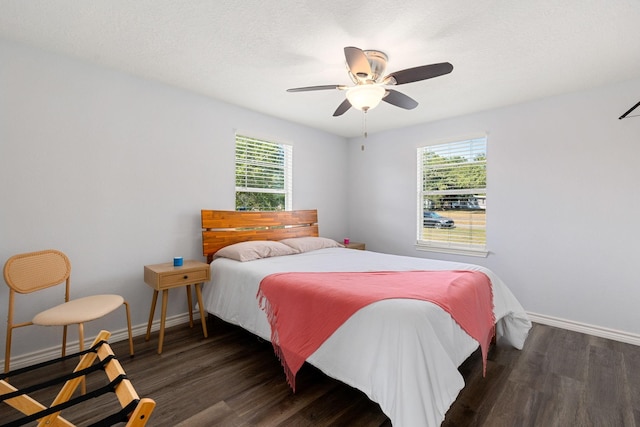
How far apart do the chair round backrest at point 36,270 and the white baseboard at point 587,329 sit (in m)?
4.63

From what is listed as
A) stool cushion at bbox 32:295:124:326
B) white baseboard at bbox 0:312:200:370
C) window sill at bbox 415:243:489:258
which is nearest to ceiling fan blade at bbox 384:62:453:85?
window sill at bbox 415:243:489:258

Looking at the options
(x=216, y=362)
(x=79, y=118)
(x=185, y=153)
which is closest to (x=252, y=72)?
(x=185, y=153)

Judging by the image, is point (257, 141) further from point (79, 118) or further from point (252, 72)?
point (79, 118)

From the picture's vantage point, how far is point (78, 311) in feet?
6.95

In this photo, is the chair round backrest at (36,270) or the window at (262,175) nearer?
the chair round backrest at (36,270)

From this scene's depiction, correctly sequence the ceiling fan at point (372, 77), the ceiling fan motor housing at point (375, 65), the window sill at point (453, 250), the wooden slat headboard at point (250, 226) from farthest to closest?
1. the window sill at point (453, 250)
2. the wooden slat headboard at point (250, 226)
3. the ceiling fan motor housing at point (375, 65)
4. the ceiling fan at point (372, 77)

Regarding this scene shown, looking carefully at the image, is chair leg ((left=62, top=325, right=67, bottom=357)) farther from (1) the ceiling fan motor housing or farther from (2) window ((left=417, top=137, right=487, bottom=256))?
(2) window ((left=417, top=137, right=487, bottom=256))

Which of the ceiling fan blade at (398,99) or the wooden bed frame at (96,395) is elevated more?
the ceiling fan blade at (398,99)

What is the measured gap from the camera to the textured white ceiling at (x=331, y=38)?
6.16 ft

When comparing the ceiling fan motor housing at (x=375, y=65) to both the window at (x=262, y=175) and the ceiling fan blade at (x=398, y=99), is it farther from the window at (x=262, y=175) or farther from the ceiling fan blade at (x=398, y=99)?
the window at (x=262, y=175)

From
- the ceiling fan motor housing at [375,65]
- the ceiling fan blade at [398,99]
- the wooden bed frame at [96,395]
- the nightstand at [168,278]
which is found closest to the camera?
the wooden bed frame at [96,395]

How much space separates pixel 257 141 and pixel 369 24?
226cm

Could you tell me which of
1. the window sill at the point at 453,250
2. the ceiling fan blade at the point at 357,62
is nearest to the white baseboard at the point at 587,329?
the window sill at the point at 453,250

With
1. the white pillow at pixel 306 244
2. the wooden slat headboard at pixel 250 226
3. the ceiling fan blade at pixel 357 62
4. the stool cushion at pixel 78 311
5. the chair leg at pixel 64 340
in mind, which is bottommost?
the chair leg at pixel 64 340
